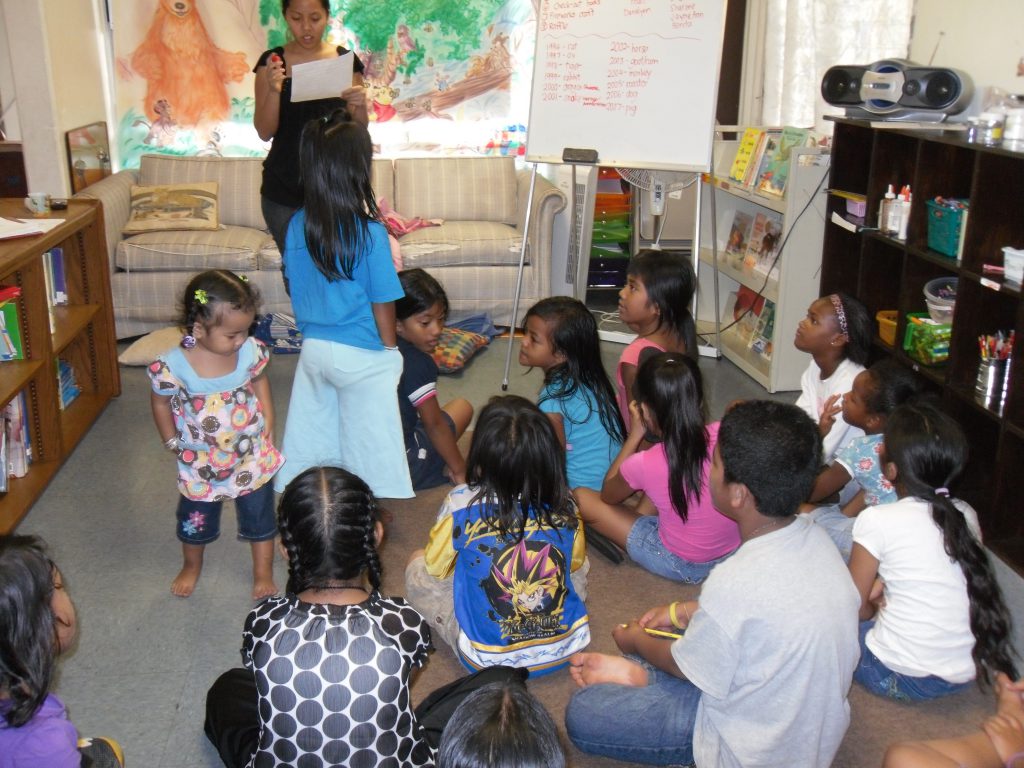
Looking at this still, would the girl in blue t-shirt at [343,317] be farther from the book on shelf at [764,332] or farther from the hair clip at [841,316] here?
the book on shelf at [764,332]

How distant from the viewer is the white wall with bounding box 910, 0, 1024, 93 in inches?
123

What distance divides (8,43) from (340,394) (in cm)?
276

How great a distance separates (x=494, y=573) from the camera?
1978 mm

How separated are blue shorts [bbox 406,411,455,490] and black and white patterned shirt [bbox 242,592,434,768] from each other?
5.06 ft

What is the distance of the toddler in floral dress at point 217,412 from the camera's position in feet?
7.40

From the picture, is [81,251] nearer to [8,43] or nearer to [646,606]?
[8,43]

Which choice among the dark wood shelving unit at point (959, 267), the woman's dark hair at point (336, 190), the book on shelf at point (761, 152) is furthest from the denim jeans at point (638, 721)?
the book on shelf at point (761, 152)

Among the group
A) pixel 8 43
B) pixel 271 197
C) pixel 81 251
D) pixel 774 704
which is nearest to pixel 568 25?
pixel 271 197

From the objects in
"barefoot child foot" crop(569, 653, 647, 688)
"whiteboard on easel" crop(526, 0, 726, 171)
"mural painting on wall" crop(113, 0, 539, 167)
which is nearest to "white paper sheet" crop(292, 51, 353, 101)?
"whiteboard on easel" crop(526, 0, 726, 171)

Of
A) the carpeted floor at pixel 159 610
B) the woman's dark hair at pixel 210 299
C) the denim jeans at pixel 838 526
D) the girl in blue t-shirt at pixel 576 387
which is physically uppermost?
the woman's dark hair at pixel 210 299

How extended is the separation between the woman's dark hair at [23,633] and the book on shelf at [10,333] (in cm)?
183

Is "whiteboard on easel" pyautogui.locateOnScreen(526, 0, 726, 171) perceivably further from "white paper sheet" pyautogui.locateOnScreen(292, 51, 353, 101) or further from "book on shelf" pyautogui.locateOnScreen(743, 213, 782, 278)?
"white paper sheet" pyautogui.locateOnScreen(292, 51, 353, 101)

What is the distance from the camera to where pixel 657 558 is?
2525mm

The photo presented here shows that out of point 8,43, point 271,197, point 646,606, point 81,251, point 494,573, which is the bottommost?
point 646,606
